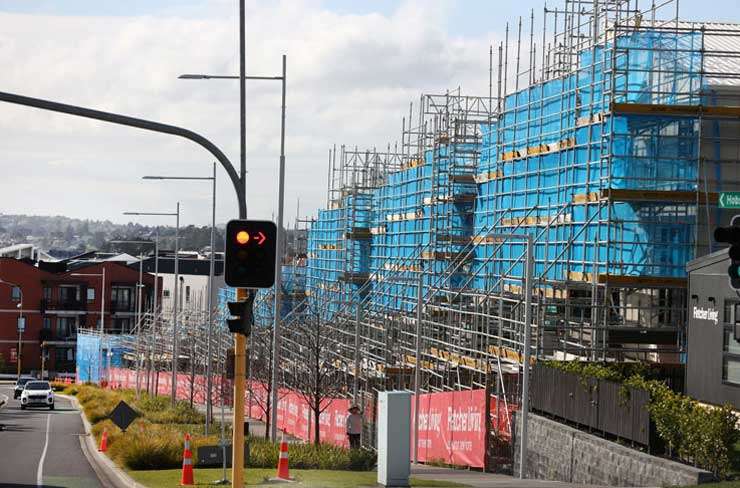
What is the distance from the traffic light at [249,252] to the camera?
17.7m

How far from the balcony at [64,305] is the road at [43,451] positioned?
6002 centimetres

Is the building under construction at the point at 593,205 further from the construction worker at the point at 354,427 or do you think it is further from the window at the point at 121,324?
the window at the point at 121,324

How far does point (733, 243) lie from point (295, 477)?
37.3ft

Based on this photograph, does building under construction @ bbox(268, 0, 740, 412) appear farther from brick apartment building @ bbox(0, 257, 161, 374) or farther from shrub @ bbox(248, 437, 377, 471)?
brick apartment building @ bbox(0, 257, 161, 374)

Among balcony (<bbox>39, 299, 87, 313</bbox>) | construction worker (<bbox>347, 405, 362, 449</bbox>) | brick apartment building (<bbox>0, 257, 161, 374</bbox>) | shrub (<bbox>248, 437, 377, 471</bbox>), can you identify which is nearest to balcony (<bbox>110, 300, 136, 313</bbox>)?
brick apartment building (<bbox>0, 257, 161, 374</bbox>)

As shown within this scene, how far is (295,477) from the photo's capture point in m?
26.5

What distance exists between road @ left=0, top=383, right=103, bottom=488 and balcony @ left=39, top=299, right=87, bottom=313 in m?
60.0

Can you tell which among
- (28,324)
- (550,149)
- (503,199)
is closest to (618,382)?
(550,149)

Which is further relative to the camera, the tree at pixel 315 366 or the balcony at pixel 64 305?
the balcony at pixel 64 305

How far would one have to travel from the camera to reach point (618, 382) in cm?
2770

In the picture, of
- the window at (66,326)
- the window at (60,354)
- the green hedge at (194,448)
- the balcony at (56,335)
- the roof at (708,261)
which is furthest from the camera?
A: the window at (60,354)

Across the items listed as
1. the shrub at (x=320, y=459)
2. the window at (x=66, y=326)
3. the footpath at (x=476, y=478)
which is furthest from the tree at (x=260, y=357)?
the window at (x=66, y=326)

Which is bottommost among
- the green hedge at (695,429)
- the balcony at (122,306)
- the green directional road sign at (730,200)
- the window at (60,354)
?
the window at (60,354)

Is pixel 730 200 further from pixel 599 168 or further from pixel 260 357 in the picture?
pixel 260 357
